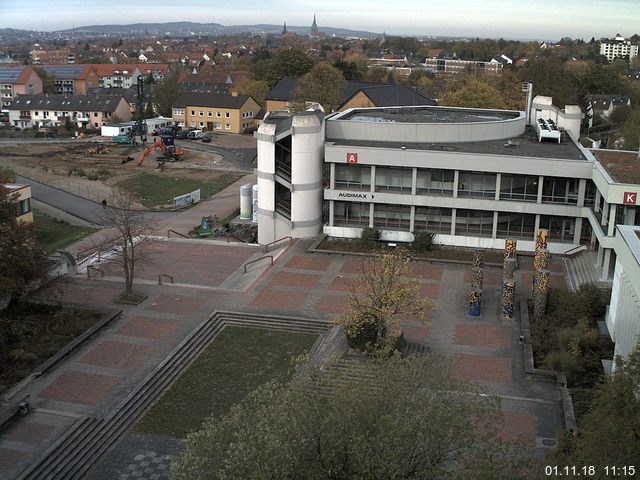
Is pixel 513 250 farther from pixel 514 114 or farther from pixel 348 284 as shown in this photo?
pixel 514 114

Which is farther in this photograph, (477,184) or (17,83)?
(17,83)

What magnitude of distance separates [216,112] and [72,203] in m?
46.0

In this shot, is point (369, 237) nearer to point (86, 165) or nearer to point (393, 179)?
point (393, 179)

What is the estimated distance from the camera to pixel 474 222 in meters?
41.6

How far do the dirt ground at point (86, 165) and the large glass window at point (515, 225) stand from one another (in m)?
32.8

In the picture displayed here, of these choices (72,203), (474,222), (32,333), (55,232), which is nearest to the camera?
(32,333)

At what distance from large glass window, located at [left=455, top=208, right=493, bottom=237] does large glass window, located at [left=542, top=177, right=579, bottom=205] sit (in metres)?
3.33

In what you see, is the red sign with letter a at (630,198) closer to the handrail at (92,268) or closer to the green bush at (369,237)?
the green bush at (369,237)

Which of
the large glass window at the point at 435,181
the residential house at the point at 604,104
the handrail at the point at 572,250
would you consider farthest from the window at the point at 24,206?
the residential house at the point at 604,104

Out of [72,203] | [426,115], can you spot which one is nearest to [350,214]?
[426,115]

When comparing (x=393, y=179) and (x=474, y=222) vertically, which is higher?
(x=393, y=179)

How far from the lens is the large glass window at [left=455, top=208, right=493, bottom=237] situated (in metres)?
41.4

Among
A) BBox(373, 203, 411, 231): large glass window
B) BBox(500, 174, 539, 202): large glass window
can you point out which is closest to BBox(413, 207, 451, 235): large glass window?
BBox(373, 203, 411, 231): large glass window
